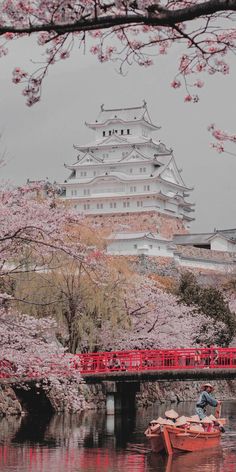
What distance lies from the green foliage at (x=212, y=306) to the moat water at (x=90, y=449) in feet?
38.3

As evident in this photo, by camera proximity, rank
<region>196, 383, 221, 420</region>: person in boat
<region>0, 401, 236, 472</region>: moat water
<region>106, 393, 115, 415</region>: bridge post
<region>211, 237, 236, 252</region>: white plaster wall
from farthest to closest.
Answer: <region>211, 237, 236, 252</region>: white plaster wall
<region>106, 393, 115, 415</region>: bridge post
<region>196, 383, 221, 420</region>: person in boat
<region>0, 401, 236, 472</region>: moat water

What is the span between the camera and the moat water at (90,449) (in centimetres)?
1670

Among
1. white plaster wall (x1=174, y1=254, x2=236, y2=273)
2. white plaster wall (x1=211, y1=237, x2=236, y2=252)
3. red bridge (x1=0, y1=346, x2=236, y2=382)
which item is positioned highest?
white plaster wall (x1=211, y1=237, x2=236, y2=252)

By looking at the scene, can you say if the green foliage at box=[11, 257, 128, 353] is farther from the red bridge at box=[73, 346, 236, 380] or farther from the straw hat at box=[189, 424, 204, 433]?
the straw hat at box=[189, 424, 204, 433]

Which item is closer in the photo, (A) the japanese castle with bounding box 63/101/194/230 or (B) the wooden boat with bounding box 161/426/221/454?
(B) the wooden boat with bounding box 161/426/221/454

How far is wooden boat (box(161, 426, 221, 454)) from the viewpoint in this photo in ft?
61.8

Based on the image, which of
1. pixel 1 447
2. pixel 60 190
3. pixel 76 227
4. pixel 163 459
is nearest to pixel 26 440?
pixel 1 447

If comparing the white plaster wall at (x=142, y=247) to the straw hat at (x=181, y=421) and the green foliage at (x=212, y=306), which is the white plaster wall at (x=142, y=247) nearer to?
the green foliage at (x=212, y=306)

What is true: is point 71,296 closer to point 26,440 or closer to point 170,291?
point 26,440

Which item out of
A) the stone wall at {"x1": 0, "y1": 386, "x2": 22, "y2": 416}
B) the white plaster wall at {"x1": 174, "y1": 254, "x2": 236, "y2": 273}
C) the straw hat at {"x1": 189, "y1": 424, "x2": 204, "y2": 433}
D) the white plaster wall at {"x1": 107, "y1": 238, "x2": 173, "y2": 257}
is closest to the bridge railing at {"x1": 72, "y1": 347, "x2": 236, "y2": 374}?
the stone wall at {"x1": 0, "y1": 386, "x2": 22, "y2": 416}

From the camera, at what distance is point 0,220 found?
54.9ft

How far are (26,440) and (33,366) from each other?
18.1 feet

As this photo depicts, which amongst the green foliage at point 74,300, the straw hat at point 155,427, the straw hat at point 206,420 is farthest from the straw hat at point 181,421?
the green foliage at point 74,300

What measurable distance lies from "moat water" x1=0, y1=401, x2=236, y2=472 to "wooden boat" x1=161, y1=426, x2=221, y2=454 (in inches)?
9.3
